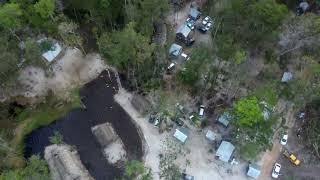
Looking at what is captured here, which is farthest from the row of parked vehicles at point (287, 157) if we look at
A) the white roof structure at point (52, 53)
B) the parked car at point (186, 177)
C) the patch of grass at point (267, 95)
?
the white roof structure at point (52, 53)

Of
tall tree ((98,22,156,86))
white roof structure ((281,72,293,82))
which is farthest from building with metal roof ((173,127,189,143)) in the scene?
white roof structure ((281,72,293,82))

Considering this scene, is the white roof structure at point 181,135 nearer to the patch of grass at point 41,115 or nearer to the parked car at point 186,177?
the parked car at point 186,177

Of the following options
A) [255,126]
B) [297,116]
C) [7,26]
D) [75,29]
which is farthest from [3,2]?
[297,116]

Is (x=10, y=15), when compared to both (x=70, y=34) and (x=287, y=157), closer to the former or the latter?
(x=70, y=34)


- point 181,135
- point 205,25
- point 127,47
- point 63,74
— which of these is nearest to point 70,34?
point 63,74

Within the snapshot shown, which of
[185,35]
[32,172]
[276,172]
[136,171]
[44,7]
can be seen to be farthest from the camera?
[185,35]

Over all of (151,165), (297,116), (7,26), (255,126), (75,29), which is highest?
(7,26)

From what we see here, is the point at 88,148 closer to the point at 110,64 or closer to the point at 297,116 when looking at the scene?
the point at 110,64
